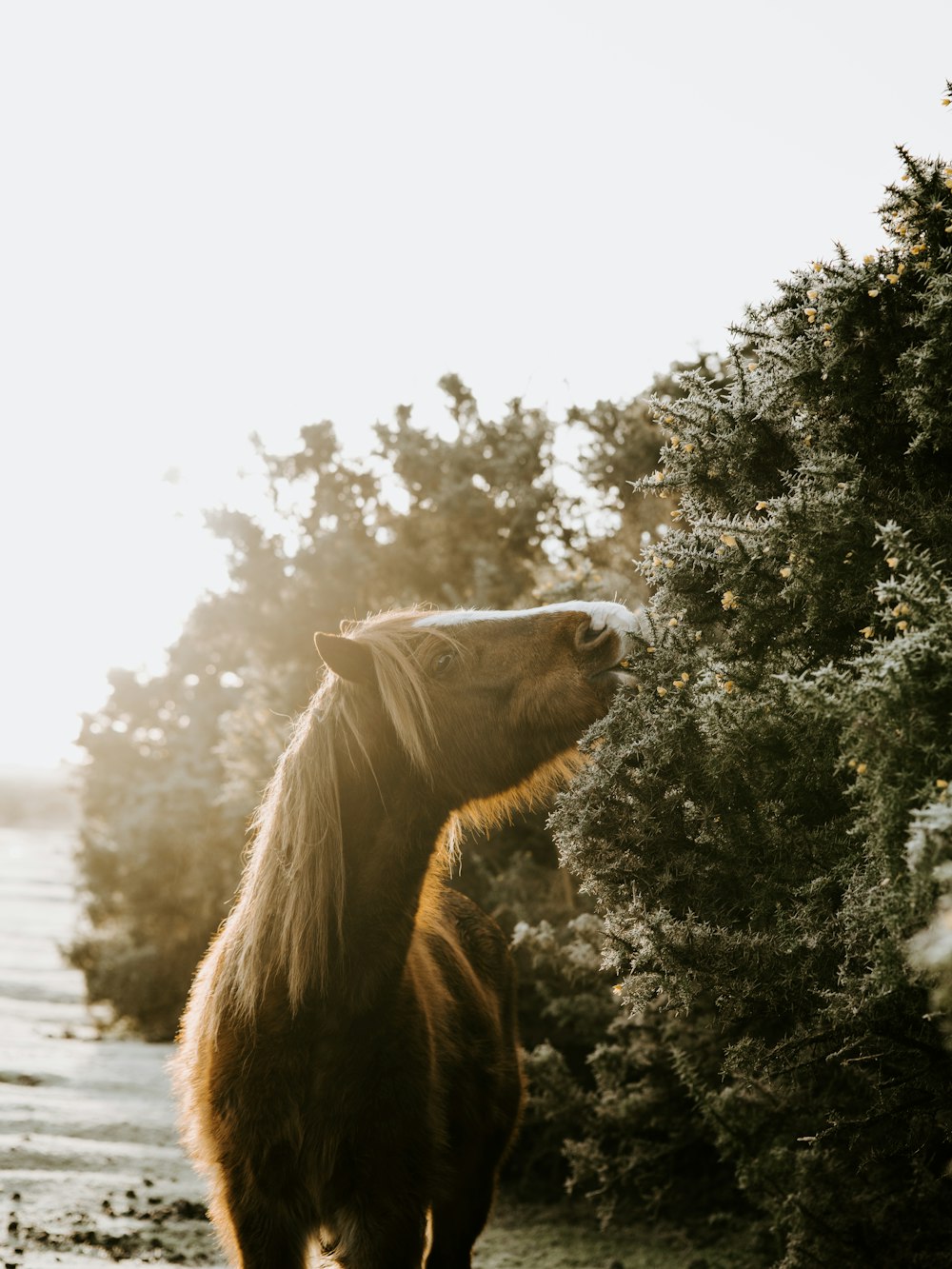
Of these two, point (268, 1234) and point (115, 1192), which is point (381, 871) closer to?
point (268, 1234)

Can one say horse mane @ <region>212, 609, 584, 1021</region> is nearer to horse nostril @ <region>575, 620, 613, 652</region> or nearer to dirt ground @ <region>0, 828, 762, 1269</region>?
horse nostril @ <region>575, 620, 613, 652</region>

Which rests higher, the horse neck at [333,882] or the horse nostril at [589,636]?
the horse nostril at [589,636]

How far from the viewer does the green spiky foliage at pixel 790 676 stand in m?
2.43

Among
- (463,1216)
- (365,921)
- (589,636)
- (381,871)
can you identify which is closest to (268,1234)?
(365,921)

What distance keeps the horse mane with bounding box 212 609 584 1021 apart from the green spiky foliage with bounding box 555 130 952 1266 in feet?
1.76

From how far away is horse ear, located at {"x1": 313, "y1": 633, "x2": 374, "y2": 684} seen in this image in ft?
9.43

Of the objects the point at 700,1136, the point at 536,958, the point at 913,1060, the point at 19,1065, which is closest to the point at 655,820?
the point at 913,1060

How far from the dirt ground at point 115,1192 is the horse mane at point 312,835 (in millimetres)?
1015

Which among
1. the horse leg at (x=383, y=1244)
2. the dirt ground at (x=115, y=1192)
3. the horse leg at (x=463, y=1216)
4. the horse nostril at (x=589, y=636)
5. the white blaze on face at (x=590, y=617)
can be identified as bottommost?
the dirt ground at (x=115, y=1192)

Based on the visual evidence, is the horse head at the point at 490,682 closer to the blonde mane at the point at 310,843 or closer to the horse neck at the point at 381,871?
the blonde mane at the point at 310,843

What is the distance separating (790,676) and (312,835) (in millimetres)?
1454

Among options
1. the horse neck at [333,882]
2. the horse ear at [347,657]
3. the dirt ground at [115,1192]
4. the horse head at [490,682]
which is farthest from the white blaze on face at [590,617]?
the dirt ground at [115,1192]

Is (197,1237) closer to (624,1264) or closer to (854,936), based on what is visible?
(624,1264)

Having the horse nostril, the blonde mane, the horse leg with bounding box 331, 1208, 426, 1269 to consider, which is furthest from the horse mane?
the horse leg with bounding box 331, 1208, 426, 1269
